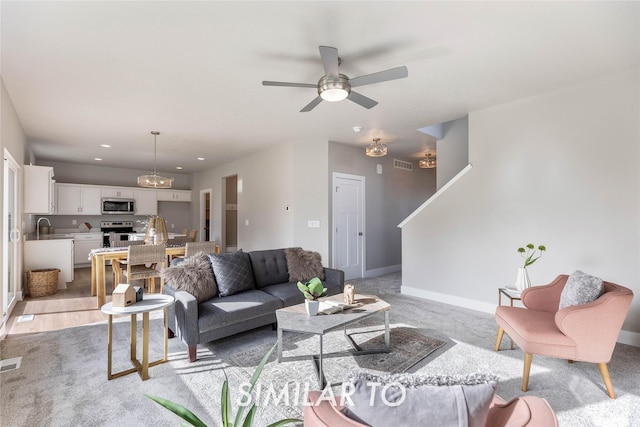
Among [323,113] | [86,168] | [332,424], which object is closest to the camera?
[332,424]

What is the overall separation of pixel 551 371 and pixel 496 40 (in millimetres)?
2694

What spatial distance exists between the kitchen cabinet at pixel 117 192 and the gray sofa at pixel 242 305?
6.30m

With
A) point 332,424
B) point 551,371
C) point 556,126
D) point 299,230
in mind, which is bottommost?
point 551,371

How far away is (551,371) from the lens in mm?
2430

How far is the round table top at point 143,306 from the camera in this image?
2189 mm

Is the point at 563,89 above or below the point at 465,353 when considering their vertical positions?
above

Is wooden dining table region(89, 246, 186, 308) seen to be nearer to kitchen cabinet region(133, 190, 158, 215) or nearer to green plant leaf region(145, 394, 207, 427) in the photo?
green plant leaf region(145, 394, 207, 427)

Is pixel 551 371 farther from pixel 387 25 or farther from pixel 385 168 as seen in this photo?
pixel 385 168

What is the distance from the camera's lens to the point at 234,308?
9.30 ft

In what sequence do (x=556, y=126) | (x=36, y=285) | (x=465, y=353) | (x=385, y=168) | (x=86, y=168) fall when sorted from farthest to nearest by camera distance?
(x=86, y=168), (x=385, y=168), (x=36, y=285), (x=556, y=126), (x=465, y=353)

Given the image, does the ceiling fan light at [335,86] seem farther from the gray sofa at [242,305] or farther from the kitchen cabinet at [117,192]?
the kitchen cabinet at [117,192]

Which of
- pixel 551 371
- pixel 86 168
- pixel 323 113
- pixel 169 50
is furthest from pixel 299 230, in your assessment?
pixel 86 168

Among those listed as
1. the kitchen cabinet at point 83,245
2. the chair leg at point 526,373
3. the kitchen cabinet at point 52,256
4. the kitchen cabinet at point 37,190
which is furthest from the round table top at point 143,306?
the kitchen cabinet at point 83,245

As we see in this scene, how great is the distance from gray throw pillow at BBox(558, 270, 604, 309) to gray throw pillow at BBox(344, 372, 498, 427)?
1976mm
